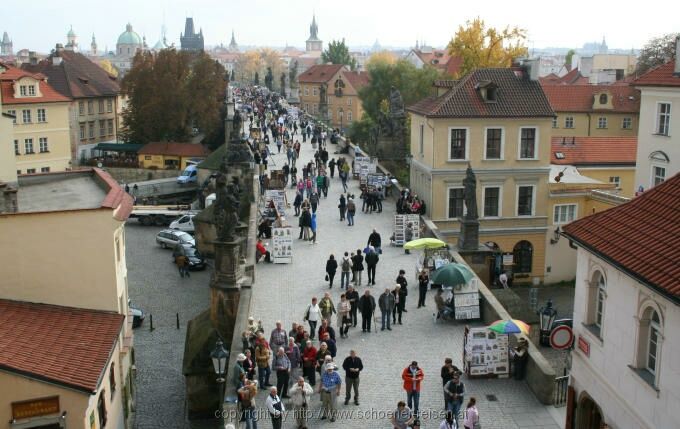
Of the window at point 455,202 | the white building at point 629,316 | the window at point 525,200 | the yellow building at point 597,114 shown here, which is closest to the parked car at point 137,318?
the window at point 455,202

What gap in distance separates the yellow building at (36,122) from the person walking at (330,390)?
4919 centimetres

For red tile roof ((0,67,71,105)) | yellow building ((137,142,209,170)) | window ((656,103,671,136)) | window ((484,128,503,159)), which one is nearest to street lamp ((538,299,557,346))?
window ((484,128,503,159))

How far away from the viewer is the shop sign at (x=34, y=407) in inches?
613

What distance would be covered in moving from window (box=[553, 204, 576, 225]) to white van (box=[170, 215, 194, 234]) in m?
21.8

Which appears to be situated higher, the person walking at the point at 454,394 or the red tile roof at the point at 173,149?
the red tile roof at the point at 173,149

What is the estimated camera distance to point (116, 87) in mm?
83062

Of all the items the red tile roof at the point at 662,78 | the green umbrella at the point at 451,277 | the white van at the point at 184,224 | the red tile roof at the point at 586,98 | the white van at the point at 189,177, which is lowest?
the white van at the point at 184,224

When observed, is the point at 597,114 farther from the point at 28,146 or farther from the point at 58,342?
the point at 58,342

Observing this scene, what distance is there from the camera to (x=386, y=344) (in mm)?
20938

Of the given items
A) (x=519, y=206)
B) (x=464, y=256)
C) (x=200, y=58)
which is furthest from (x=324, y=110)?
(x=464, y=256)

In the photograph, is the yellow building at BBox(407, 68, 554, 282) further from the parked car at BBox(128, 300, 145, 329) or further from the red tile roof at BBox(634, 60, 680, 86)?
the parked car at BBox(128, 300, 145, 329)

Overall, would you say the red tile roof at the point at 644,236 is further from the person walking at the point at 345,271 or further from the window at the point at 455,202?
the window at the point at 455,202

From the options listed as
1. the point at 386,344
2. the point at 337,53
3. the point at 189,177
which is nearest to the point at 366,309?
the point at 386,344

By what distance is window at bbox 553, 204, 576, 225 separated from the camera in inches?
1629
